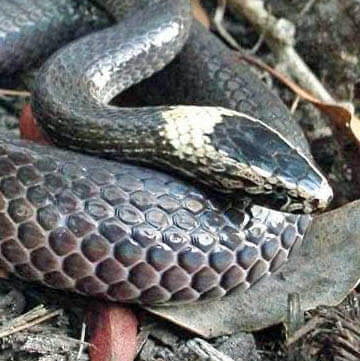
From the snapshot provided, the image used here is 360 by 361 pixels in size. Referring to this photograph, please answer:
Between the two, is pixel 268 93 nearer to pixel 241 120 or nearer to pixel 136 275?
pixel 241 120

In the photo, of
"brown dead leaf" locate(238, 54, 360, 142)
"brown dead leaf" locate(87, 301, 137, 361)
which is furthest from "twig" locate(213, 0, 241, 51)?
"brown dead leaf" locate(87, 301, 137, 361)

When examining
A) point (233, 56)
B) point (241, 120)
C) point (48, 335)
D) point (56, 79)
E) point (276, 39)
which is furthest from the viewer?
point (276, 39)

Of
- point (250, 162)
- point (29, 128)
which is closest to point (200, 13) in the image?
point (29, 128)

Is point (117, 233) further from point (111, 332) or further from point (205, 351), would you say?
point (205, 351)

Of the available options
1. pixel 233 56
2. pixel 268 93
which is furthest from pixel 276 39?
pixel 268 93

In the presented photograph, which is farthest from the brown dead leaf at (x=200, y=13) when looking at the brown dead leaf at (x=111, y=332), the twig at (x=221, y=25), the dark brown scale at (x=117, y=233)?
the brown dead leaf at (x=111, y=332)

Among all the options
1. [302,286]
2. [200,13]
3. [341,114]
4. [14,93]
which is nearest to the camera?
[302,286]
